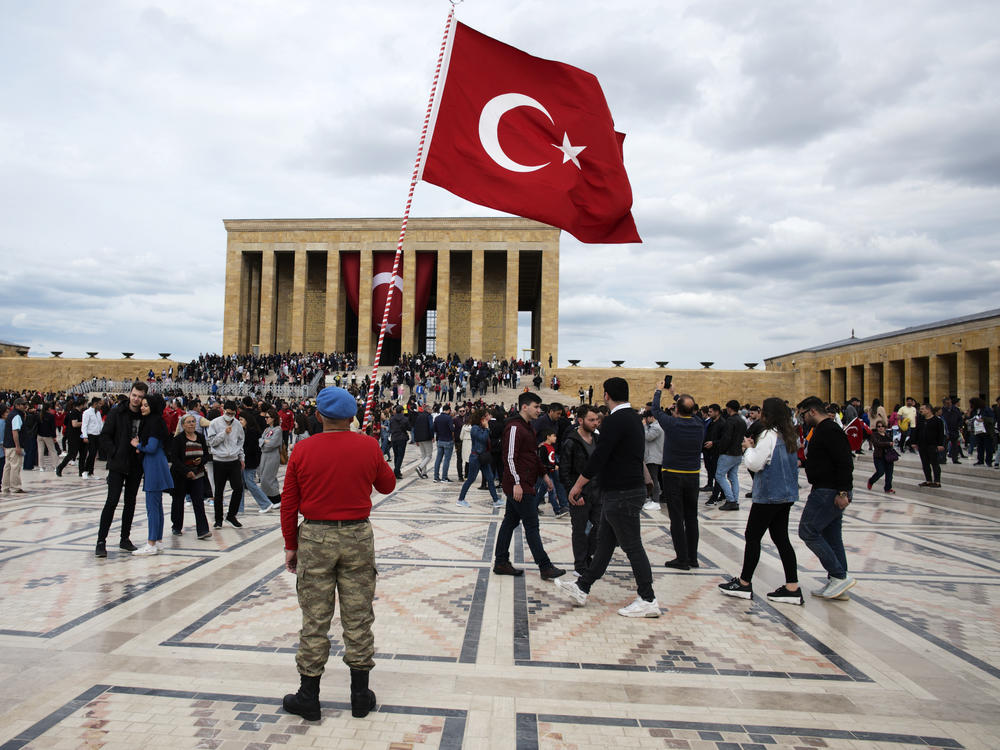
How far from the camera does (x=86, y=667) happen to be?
3.28 m

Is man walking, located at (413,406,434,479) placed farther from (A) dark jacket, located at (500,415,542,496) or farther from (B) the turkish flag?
(A) dark jacket, located at (500,415,542,496)

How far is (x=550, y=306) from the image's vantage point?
121 feet

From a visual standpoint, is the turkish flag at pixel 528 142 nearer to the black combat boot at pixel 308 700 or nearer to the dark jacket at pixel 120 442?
the dark jacket at pixel 120 442

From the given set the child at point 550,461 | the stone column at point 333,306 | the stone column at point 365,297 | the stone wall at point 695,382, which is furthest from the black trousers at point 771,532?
the stone column at point 333,306

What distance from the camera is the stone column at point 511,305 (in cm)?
3716

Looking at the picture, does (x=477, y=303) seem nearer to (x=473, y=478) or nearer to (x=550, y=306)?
(x=550, y=306)

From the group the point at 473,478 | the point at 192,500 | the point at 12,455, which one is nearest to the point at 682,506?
the point at 473,478

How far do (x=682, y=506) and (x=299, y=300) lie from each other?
36.5 metres

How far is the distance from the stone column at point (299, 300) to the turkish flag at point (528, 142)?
114 ft

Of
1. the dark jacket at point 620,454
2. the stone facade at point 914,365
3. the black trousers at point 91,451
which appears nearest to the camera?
the dark jacket at point 620,454

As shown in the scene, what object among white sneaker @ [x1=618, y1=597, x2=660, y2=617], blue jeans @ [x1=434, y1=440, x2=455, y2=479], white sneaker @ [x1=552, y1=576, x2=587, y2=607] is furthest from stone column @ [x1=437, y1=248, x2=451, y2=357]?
white sneaker @ [x1=618, y1=597, x2=660, y2=617]

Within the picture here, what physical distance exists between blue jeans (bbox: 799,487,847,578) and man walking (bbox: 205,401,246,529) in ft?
19.9

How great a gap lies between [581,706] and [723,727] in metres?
0.66

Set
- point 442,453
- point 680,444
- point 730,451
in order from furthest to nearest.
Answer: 1. point 442,453
2. point 730,451
3. point 680,444
